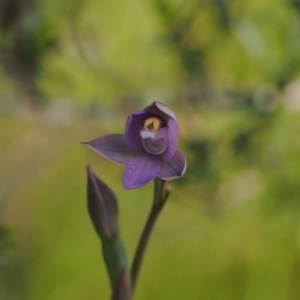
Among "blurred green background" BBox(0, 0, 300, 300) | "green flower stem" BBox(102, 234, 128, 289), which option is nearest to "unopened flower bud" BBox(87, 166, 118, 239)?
"green flower stem" BBox(102, 234, 128, 289)

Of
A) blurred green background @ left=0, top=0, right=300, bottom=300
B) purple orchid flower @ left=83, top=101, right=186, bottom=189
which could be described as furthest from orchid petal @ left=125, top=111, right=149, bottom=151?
blurred green background @ left=0, top=0, right=300, bottom=300

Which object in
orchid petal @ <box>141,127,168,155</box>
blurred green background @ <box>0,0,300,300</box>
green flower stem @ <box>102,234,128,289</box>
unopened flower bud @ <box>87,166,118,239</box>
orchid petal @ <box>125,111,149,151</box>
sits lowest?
green flower stem @ <box>102,234,128,289</box>

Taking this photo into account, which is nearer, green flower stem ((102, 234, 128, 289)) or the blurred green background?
green flower stem ((102, 234, 128, 289))

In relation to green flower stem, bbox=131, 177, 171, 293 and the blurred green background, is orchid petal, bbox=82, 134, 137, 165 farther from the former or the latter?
the blurred green background

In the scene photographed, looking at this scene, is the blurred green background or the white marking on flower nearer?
the white marking on flower

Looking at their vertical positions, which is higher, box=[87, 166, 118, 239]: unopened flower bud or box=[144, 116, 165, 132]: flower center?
box=[144, 116, 165, 132]: flower center

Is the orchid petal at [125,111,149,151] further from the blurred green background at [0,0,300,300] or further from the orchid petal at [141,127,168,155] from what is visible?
the blurred green background at [0,0,300,300]

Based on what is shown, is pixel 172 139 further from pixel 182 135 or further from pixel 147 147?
pixel 182 135
